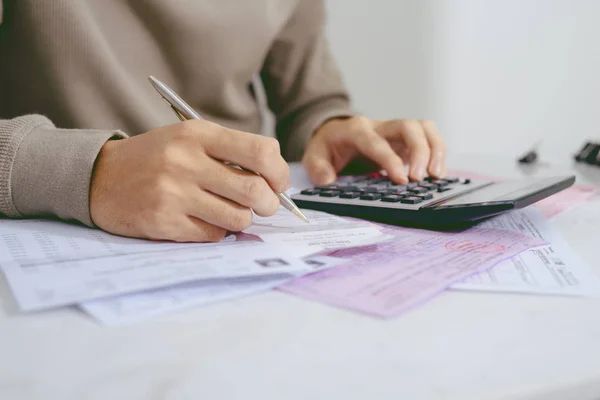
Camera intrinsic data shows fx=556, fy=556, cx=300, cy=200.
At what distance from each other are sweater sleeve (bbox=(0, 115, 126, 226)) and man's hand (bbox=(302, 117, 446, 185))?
0.99 feet

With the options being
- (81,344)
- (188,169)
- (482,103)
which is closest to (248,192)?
(188,169)

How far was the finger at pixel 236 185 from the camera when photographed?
1.34 feet

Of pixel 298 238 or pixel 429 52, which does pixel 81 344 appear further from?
pixel 429 52

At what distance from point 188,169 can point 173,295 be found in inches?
4.9

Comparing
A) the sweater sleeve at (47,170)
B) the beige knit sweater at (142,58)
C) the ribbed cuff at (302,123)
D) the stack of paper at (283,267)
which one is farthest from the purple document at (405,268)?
the ribbed cuff at (302,123)

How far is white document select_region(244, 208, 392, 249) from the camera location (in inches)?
15.5

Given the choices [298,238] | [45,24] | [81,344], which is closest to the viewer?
[81,344]

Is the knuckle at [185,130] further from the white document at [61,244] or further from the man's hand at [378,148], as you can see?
the man's hand at [378,148]

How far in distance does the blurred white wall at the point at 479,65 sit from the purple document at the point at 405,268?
1073 millimetres

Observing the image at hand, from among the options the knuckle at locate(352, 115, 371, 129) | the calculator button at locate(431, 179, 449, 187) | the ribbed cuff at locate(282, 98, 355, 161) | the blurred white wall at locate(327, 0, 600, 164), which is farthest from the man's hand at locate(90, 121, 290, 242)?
the blurred white wall at locate(327, 0, 600, 164)

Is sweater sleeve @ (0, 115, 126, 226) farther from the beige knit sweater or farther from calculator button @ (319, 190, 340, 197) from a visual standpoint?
calculator button @ (319, 190, 340, 197)

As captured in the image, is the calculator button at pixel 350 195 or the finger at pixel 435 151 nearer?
the calculator button at pixel 350 195

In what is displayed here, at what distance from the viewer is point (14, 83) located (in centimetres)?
74

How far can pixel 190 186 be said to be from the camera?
407mm
